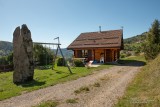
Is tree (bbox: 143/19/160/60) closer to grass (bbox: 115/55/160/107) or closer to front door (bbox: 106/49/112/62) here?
front door (bbox: 106/49/112/62)

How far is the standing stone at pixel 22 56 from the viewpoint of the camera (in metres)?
15.1

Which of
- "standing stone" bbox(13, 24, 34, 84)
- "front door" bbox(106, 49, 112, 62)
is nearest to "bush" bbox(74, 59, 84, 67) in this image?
"front door" bbox(106, 49, 112, 62)

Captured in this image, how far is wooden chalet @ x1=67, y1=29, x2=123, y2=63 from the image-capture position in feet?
99.1

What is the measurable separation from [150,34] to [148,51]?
343cm

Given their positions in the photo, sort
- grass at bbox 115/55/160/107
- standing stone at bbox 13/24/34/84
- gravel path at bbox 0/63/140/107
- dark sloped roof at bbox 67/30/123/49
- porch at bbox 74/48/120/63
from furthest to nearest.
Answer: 1. porch at bbox 74/48/120/63
2. dark sloped roof at bbox 67/30/123/49
3. standing stone at bbox 13/24/34/84
4. gravel path at bbox 0/63/140/107
5. grass at bbox 115/55/160/107

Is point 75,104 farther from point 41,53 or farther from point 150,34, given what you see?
point 41,53

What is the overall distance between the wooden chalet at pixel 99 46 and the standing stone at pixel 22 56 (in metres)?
15.6

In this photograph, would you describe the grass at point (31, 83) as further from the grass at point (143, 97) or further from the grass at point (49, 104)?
the grass at point (143, 97)

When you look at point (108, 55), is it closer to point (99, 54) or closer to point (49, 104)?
point (99, 54)

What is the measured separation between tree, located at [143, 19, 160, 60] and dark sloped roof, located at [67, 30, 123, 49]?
4.98m

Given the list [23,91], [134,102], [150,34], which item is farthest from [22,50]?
[150,34]

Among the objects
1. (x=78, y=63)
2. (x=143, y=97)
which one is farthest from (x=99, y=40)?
(x=143, y=97)

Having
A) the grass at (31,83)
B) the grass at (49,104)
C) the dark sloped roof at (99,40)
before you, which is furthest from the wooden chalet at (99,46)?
the grass at (49,104)

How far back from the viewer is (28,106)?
852 centimetres
